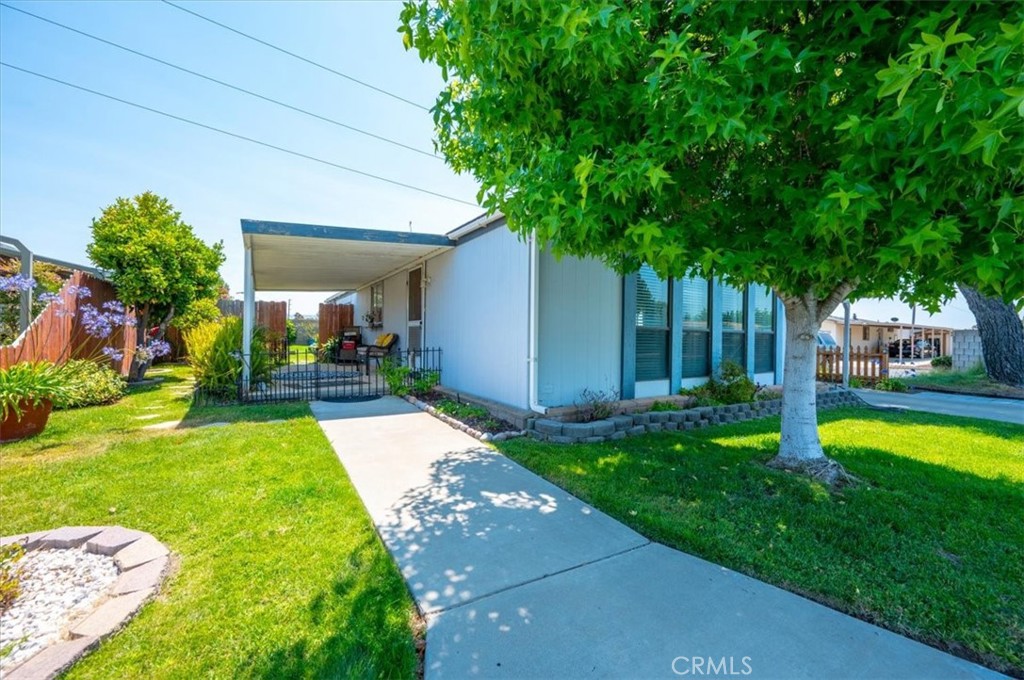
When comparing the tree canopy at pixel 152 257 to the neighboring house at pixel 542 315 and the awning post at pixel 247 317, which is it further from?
the awning post at pixel 247 317

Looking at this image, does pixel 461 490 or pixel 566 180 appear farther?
pixel 461 490

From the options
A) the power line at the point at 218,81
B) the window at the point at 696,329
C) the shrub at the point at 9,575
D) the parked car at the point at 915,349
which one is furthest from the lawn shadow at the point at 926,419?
the parked car at the point at 915,349

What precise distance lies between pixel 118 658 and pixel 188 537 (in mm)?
1151

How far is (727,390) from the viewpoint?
24.6 feet

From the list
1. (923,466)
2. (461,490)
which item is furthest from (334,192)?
(923,466)

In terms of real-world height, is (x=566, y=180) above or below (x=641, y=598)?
above

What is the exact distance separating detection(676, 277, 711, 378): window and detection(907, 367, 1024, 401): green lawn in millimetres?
7531

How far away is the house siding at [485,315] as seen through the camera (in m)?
6.25

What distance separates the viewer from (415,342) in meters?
10.5

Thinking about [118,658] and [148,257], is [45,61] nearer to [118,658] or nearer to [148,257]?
[148,257]

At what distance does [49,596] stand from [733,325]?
9773 mm

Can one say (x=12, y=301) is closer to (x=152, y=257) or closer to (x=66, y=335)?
(x=66, y=335)
